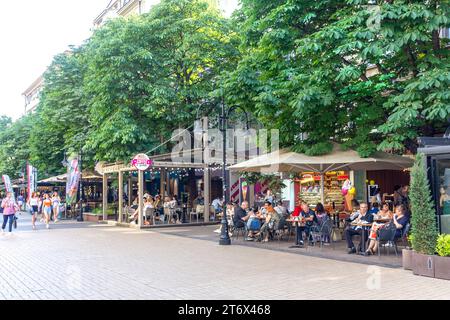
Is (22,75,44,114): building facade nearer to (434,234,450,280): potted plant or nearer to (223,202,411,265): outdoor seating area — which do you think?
(223,202,411,265): outdoor seating area

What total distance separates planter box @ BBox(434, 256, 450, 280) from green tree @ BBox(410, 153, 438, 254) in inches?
14.3

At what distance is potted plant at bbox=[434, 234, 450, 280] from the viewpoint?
9.18 m

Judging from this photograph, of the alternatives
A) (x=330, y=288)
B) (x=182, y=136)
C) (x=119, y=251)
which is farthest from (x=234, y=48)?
(x=330, y=288)

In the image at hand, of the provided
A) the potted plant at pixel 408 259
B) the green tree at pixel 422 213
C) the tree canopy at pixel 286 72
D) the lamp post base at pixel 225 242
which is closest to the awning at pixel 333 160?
the tree canopy at pixel 286 72

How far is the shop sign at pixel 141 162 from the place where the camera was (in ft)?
70.2

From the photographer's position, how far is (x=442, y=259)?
9.26 m

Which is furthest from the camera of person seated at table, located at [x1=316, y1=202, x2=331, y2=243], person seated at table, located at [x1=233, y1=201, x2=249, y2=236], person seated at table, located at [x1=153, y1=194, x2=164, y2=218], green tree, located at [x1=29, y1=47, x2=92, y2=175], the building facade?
the building facade

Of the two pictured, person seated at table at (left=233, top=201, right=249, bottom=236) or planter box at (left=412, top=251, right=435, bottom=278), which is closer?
planter box at (left=412, top=251, right=435, bottom=278)

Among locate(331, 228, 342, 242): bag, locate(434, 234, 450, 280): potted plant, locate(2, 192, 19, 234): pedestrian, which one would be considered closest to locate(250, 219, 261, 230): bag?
locate(331, 228, 342, 242): bag

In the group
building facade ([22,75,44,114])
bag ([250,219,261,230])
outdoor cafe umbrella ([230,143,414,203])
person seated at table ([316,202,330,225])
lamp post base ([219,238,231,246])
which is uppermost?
building facade ([22,75,44,114])

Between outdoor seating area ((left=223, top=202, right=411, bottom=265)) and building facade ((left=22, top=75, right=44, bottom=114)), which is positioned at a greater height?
building facade ((left=22, top=75, right=44, bottom=114))

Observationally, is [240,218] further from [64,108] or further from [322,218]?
[64,108]

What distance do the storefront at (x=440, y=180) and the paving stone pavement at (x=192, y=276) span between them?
1.39m
